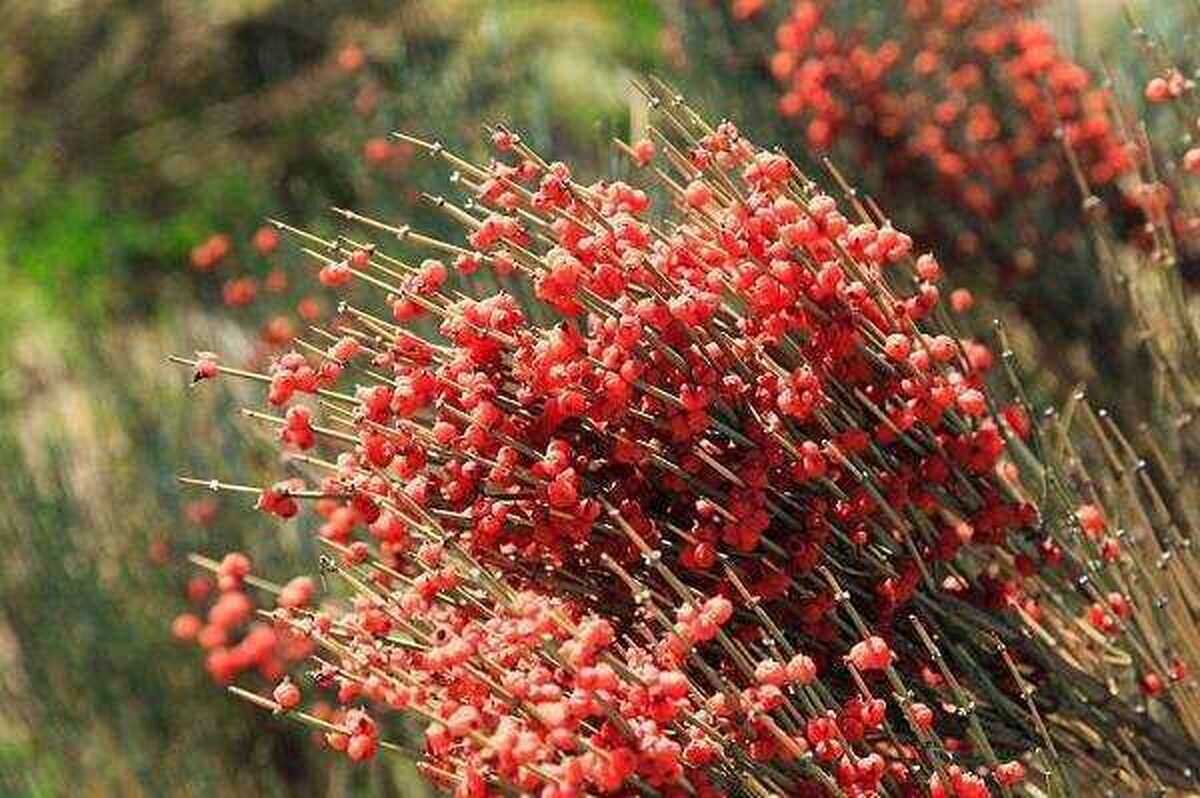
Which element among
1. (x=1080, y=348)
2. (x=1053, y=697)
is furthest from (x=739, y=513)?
(x=1080, y=348)

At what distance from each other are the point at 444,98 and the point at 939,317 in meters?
1.76

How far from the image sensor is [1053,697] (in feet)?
5.81

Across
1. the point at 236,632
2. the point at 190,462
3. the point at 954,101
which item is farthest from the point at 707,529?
the point at 954,101

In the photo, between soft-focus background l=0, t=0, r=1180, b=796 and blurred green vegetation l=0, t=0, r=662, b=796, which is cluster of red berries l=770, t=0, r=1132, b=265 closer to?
soft-focus background l=0, t=0, r=1180, b=796

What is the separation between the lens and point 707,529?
1.57 meters

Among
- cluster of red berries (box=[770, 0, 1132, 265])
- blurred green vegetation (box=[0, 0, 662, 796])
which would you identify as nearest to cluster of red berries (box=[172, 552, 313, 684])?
blurred green vegetation (box=[0, 0, 662, 796])

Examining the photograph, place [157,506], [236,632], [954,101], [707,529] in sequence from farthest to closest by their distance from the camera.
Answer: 1. [954,101]
2. [157,506]
3. [236,632]
4. [707,529]

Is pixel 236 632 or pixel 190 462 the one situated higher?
pixel 190 462

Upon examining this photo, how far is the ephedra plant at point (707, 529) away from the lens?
1478 millimetres

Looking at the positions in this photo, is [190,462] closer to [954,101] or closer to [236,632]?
[236,632]

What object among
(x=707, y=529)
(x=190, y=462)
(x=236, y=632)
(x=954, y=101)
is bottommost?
(x=236, y=632)

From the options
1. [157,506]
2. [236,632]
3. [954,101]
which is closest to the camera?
[236,632]

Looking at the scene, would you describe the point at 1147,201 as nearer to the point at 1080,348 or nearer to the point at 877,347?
the point at 877,347

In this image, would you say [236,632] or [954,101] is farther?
[954,101]
